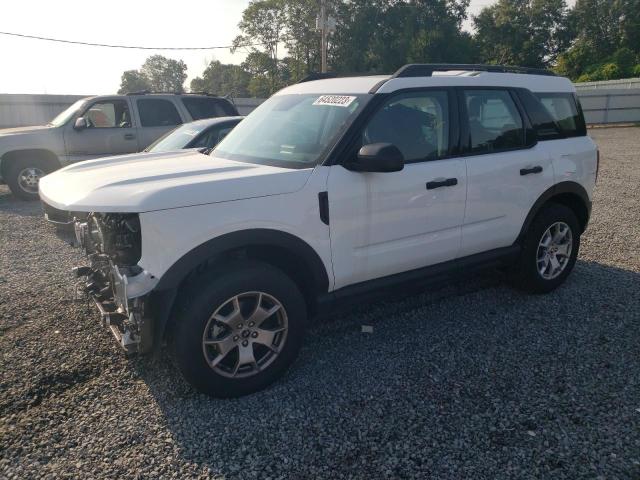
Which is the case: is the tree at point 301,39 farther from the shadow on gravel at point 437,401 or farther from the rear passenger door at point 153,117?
the shadow on gravel at point 437,401

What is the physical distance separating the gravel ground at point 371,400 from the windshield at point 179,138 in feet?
9.79

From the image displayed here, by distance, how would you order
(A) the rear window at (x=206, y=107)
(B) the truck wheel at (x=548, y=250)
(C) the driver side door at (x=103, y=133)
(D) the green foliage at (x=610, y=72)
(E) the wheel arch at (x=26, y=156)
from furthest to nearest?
(D) the green foliage at (x=610, y=72) → (A) the rear window at (x=206, y=107) → (C) the driver side door at (x=103, y=133) → (E) the wheel arch at (x=26, y=156) → (B) the truck wheel at (x=548, y=250)

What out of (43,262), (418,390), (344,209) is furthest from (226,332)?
(43,262)

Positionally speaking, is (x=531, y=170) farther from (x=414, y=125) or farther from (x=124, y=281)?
A: (x=124, y=281)

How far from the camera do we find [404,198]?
3412mm

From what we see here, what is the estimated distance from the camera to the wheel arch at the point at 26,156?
8.98m

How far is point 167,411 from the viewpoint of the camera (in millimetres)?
2924

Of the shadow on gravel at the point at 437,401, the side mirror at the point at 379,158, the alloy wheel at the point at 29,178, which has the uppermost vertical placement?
the side mirror at the point at 379,158

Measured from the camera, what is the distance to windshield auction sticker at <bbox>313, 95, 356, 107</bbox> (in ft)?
11.4

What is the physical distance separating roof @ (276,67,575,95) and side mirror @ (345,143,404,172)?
2.03ft

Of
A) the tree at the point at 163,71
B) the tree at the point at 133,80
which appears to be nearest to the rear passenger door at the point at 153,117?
the tree at the point at 133,80

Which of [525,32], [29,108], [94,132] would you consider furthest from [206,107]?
[525,32]

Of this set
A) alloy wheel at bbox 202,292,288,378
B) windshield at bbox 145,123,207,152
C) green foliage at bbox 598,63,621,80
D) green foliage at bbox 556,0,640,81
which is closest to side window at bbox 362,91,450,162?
alloy wheel at bbox 202,292,288,378

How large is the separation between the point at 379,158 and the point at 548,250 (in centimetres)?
243
